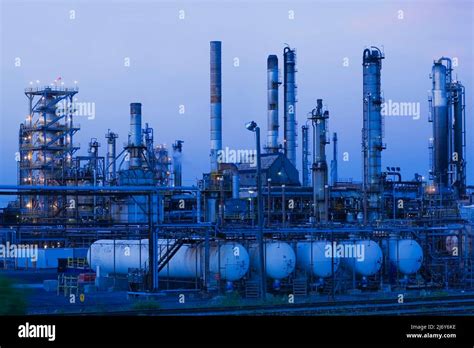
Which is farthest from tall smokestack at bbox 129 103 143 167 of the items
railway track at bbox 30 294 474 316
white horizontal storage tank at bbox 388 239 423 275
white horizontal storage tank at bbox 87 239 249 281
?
railway track at bbox 30 294 474 316

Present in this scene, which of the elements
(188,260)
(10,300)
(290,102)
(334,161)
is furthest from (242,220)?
(10,300)

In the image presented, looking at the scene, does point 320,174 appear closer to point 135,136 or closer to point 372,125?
point 372,125

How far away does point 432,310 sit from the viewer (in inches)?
599

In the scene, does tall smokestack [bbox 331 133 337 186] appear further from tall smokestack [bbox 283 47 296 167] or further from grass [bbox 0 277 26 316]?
grass [bbox 0 277 26 316]

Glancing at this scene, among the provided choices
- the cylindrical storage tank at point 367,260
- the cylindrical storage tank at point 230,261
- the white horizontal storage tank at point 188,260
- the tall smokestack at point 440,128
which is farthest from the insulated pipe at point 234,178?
the tall smokestack at point 440,128

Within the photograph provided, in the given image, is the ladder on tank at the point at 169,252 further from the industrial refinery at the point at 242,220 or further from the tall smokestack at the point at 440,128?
the tall smokestack at the point at 440,128

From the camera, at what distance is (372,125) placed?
3703cm

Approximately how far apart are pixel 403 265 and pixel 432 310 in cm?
1451

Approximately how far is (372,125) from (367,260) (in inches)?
391

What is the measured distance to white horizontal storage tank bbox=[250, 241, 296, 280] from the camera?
26.5m

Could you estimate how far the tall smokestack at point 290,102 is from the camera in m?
46.1

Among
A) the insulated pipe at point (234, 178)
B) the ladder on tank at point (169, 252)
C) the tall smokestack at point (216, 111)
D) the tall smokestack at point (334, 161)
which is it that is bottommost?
the ladder on tank at point (169, 252)
